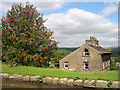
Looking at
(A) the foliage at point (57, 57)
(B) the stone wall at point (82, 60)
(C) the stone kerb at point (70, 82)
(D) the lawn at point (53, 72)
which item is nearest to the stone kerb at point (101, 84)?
(D) the lawn at point (53, 72)

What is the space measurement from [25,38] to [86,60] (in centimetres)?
1392

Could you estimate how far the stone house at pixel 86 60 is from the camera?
25.1 metres

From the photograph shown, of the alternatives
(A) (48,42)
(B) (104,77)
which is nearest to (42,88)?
(B) (104,77)

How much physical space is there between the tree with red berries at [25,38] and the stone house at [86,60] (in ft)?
32.5

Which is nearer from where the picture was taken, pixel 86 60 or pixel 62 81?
pixel 62 81

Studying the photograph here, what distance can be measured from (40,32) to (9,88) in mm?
7903

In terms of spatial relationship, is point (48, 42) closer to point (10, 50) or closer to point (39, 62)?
point (39, 62)

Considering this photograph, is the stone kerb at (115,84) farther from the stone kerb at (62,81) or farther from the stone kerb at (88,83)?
the stone kerb at (62,81)

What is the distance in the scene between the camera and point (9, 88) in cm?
1039

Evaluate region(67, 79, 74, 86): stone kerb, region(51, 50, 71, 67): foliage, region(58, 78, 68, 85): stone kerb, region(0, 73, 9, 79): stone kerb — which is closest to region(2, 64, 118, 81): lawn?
region(0, 73, 9, 79): stone kerb

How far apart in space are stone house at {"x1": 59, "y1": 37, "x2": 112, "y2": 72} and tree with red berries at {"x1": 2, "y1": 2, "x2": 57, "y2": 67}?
991 cm

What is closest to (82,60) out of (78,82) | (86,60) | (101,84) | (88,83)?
(86,60)

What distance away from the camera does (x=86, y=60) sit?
2609cm

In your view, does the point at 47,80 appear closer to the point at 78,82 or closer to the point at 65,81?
the point at 65,81
